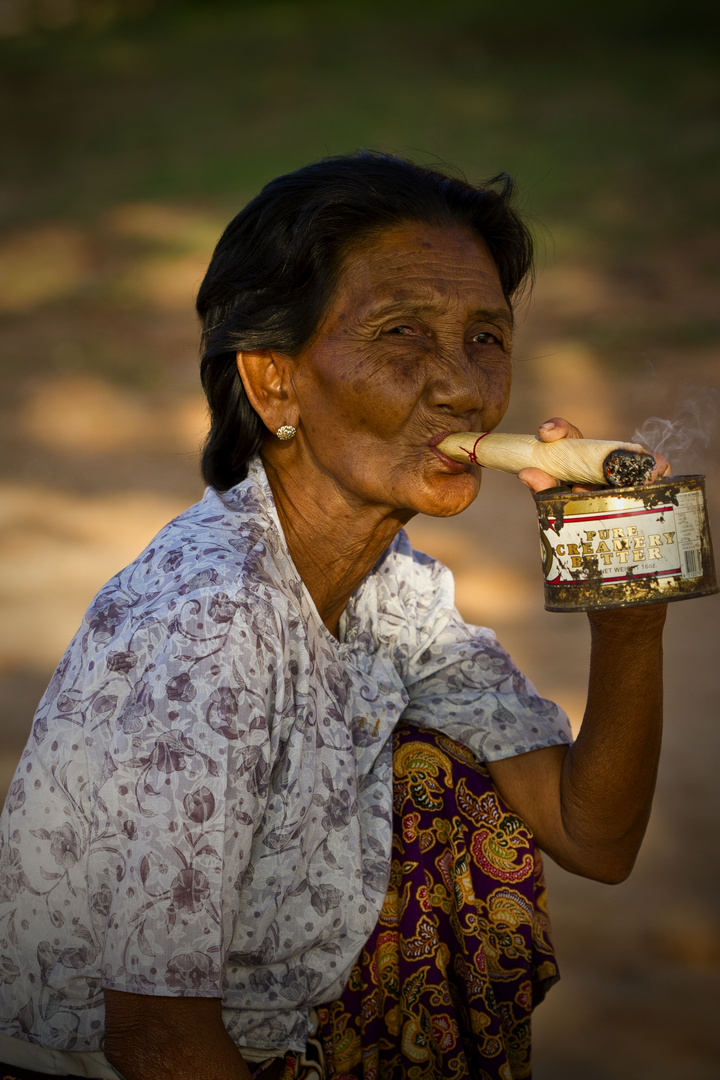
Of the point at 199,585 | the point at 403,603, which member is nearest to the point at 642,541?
the point at 199,585

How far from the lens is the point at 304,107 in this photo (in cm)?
1270

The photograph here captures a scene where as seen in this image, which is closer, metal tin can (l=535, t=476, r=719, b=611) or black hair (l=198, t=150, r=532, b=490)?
metal tin can (l=535, t=476, r=719, b=611)

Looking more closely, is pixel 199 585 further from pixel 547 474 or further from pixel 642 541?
pixel 642 541

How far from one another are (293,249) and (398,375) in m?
0.33

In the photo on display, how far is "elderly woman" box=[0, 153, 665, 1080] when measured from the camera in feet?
5.71

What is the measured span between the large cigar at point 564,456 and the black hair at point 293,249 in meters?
0.41

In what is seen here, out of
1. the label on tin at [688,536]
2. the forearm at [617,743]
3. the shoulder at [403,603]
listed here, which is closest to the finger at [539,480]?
the label on tin at [688,536]

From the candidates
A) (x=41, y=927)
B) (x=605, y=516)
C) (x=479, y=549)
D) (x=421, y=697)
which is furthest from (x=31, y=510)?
(x=605, y=516)

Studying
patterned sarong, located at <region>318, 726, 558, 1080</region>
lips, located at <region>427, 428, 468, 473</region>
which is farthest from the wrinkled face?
patterned sarong, located at <region>318, 726, 558, 1080</region>

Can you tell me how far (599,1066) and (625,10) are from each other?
1436 cm

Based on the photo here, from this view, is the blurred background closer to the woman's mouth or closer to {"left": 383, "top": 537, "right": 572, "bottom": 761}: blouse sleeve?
the woman's mouth

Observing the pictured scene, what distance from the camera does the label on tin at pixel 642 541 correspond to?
1.72 metres

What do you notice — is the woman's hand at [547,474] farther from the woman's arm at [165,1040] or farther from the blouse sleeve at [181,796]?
the woman's arm at [165,1040]

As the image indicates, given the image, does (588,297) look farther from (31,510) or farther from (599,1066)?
(599,1066)
